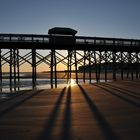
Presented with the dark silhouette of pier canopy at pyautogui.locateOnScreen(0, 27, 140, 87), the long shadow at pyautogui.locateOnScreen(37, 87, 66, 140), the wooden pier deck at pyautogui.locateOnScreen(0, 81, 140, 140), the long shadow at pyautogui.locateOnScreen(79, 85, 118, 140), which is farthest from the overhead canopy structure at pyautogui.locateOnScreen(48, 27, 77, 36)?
the long shadow at pyautogui.locateOnScreen(37, 87, 66, 140)

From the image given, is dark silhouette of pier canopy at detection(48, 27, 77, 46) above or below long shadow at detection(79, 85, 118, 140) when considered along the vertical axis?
above

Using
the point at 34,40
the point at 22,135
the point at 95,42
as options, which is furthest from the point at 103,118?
the point at 95,42

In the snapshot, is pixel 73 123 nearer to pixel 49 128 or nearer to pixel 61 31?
pixel 49 128

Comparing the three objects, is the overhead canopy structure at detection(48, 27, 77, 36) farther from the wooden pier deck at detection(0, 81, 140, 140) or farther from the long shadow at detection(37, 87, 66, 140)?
the long shadow at detection(37, 87, 66, 140)

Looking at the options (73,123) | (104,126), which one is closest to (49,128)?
(73,123)

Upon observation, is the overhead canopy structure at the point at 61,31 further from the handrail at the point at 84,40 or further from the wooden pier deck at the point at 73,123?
the wooden pier deck at the point at 73,123

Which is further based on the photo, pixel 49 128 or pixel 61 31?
pixel 61 31

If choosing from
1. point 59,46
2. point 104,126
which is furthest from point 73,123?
point 59,46

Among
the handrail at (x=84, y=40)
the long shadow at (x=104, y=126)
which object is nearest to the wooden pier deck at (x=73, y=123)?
the long shadow at (x=104, y=126)

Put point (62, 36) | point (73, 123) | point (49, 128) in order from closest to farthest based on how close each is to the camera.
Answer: point (49, 128), point (73, 123), point (62, 36)

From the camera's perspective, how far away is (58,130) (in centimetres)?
884

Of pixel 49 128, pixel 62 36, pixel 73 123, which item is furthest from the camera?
pixel 62 36

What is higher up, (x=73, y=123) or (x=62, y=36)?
(x=62, y=36)

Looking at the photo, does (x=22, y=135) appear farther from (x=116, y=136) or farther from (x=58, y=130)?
(x=116, y=136)
